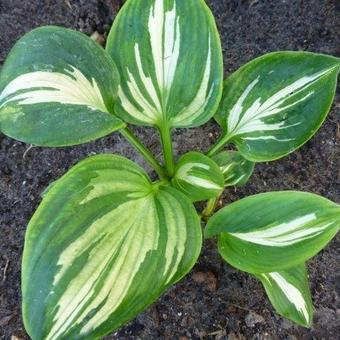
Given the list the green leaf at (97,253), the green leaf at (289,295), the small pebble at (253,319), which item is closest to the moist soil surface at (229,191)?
the small pebble at (253,319)

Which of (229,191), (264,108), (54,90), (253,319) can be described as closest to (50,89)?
(54,90)

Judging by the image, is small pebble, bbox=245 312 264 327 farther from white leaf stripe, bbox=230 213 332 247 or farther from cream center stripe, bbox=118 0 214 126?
cream center stripe, bbox=118 0 214 126

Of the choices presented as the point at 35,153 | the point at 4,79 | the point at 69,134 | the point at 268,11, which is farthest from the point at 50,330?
the point at 268,11

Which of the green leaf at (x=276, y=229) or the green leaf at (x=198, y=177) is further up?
the green leaf at (x=198, y=177)

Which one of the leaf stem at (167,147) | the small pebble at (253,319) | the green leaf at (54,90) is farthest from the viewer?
the small pebble at (253,319)

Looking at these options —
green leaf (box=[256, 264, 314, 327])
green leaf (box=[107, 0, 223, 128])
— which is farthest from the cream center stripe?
green leaf (box=[256, 264, 314, 327])

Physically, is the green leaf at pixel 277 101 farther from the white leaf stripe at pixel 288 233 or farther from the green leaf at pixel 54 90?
the green leaf at pixel 54 90
